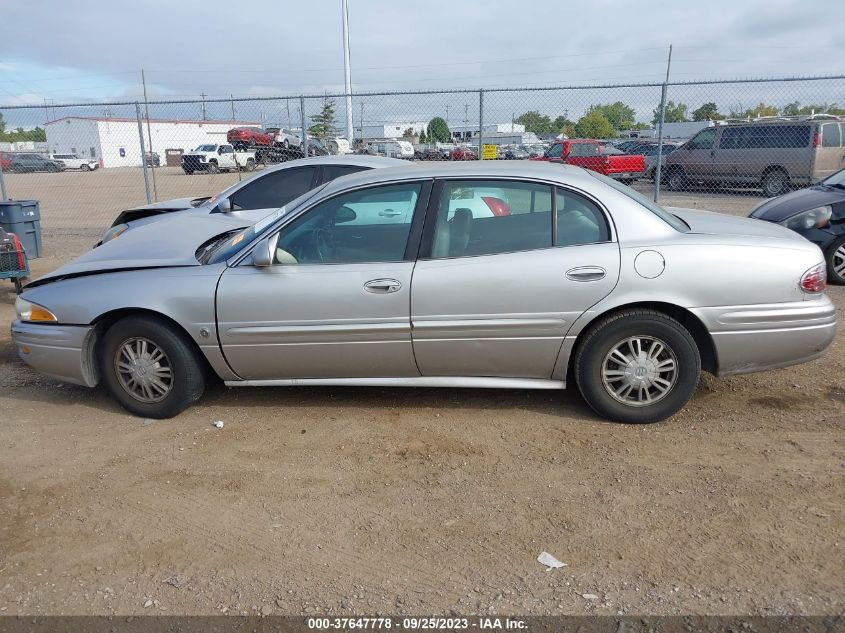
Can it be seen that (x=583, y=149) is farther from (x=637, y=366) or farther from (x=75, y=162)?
(x=75, y=162)

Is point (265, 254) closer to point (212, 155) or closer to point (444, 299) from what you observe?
point (444, 299)

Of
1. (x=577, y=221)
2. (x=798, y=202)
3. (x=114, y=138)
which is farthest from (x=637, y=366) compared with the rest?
(x=114, y=138)

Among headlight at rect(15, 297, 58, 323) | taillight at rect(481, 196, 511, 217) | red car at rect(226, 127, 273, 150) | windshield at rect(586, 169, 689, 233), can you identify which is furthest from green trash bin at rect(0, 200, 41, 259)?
red car at rect(226, 127, 273, 150)

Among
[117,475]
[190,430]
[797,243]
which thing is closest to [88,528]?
[117,475]

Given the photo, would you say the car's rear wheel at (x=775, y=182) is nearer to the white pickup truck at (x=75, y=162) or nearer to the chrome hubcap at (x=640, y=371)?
the chrome hubcap at (x=640, y=371)

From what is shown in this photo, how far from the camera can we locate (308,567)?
3.01 m

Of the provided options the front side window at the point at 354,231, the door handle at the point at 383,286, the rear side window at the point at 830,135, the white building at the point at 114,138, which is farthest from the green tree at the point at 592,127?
the door handle at the point at 383,286

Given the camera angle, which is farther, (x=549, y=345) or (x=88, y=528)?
(x=549, y=345)

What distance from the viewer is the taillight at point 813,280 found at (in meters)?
4.05

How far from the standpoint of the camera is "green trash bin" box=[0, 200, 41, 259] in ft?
31.2

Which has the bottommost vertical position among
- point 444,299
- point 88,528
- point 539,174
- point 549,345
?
point 88,528

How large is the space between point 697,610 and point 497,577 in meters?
0.78

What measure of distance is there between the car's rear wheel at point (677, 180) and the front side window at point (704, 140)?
0.83 metres

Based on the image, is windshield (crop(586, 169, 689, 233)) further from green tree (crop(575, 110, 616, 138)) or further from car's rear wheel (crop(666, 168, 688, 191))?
green tree (crop(575, 110, 616, 138))
